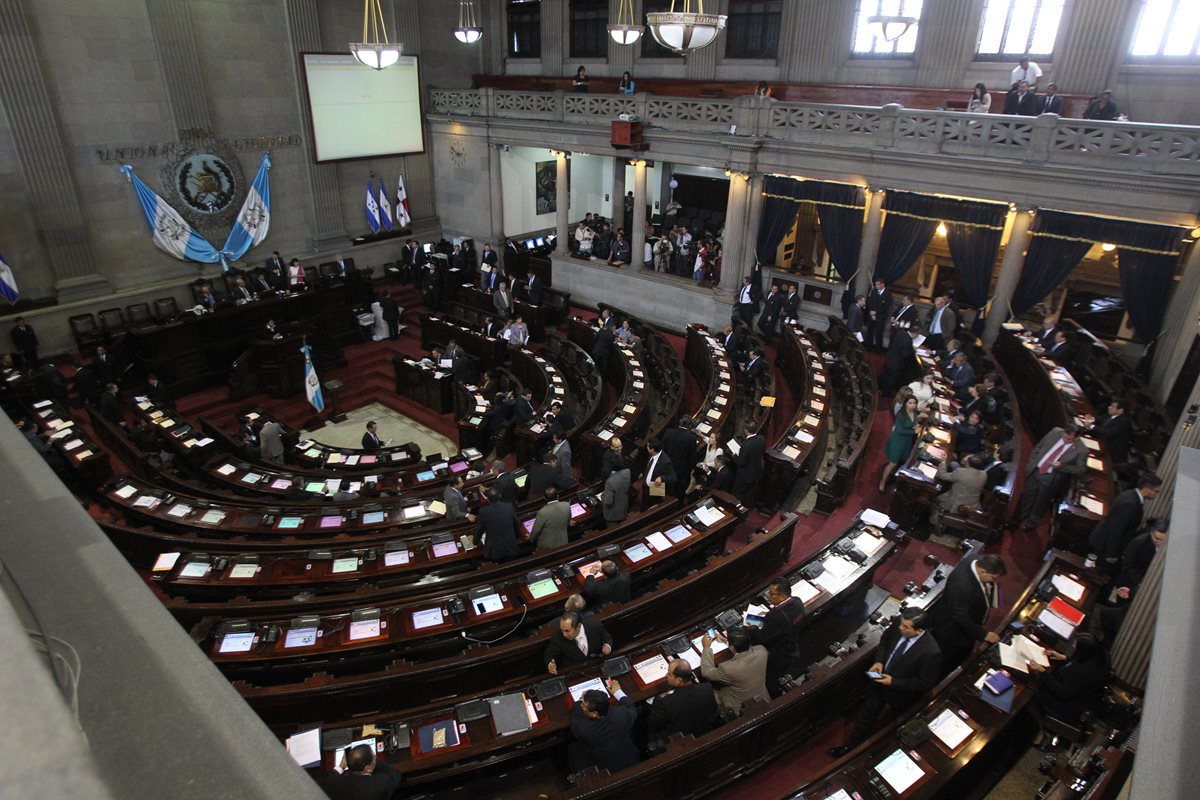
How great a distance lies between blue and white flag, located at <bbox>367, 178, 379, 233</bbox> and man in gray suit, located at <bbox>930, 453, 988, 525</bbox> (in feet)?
59.0

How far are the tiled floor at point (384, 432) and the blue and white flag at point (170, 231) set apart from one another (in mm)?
6686

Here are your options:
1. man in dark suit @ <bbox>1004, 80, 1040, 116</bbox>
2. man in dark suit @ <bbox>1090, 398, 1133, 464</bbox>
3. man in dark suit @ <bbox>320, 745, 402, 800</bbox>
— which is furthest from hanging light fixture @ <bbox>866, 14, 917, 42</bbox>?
man in dark suit @ <bbox>320, 745, 402, 800</bbox>

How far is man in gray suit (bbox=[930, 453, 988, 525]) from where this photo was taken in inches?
356

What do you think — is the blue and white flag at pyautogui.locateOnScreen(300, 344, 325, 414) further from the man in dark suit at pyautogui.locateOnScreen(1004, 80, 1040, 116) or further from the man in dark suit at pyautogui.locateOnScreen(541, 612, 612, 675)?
the man in dark suit at pyautogui.locateOnScreen(1004, 80, 1040, 116)

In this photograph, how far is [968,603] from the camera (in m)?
6.39

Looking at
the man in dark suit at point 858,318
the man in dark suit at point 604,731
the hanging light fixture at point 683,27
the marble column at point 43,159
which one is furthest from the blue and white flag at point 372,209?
the man in dark suit at point 604,731

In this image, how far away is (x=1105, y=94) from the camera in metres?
13.1

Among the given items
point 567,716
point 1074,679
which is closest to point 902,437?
point 1074,679

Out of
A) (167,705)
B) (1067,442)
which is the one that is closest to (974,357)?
(1067,442)

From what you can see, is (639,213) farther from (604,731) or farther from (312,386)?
(604,731)

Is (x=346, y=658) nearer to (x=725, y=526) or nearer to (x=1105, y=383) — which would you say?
(x=725, y=526)

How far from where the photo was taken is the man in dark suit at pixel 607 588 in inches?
281

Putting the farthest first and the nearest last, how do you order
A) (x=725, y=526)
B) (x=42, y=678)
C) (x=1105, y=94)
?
(x=1105, y=94) < (x=725, y=526) < (x=42, y=678)

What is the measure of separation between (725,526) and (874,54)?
1411 cm
